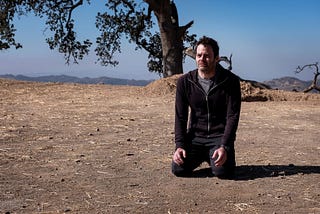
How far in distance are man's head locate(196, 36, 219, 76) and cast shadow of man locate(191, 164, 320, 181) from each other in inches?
42.7

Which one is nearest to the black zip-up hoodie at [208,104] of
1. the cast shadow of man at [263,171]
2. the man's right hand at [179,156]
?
the man's right hand at [179,156]

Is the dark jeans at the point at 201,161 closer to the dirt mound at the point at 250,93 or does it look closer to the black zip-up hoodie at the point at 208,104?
the black zip-up hoodie at the point at 208,104

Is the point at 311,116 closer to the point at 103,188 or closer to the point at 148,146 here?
the point at 148,146

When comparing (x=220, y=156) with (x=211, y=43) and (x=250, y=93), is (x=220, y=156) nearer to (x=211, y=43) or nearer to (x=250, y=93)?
(x=211, y=43)

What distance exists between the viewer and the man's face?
4.82 metres

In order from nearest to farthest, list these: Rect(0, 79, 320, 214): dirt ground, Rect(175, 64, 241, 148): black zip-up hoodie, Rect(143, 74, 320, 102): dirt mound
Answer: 1. Rect(0, 79, 320, 214): dirt ground
2. Rect(175, 64, 241, 148): black zip-up hoodie
3. Rect(143, 74, 320, 102): dirt mound

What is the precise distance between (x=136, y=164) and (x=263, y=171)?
139cm

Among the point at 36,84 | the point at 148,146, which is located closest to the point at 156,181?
the point at 148,146

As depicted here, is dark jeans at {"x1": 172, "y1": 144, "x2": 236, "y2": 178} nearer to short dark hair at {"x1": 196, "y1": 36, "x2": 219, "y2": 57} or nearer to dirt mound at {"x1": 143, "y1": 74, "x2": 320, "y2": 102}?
short dark hair at {"x1": 196, "y1": 36, "x2": 219, "y2": 57}

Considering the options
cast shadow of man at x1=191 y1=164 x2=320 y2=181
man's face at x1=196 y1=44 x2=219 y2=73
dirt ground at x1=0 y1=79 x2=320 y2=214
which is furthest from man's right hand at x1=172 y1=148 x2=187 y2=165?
man's face at x1=196 y1=44 x2=219 y2=73

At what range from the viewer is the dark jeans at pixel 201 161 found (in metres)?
4.76

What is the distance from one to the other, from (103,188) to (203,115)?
134cm

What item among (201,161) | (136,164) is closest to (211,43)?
(201,161)

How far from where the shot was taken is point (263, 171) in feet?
16.9
